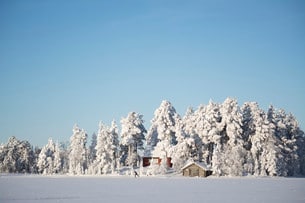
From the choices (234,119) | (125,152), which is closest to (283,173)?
(234,119)

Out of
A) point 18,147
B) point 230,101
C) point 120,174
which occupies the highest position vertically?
point 230,101

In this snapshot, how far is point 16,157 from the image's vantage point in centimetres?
11825

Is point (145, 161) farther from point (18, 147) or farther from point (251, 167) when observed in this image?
point (18, 147)

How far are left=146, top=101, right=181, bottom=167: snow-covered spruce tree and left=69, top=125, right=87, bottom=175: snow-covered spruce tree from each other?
15.7 meters

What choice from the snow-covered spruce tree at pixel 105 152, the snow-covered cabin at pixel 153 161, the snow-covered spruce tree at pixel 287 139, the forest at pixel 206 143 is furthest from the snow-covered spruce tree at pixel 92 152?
the snow-covered spruce tree at pixel 287 139

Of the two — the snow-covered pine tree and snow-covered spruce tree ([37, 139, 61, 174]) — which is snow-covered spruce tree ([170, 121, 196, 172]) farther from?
snow-covered spruce tree ([37, 139, 61, 174])

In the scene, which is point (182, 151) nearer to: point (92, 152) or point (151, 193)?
point (92, 152)

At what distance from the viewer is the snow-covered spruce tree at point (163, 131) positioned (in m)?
89.7

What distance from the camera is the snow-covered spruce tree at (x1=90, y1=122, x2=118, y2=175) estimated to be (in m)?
90.9

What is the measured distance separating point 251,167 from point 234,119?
36.8 feet

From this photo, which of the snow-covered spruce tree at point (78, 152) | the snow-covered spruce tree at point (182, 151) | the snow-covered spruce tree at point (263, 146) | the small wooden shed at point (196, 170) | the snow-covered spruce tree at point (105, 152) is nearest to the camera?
the snow-covered spruce tree at point (263, 146)

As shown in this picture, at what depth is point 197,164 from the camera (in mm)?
79000

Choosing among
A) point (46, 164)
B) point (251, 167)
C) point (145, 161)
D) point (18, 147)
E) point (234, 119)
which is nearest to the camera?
point (251, 167)

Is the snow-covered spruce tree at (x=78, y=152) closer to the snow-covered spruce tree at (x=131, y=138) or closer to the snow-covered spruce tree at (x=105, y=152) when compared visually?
the snow-covered spruce tree at (x=105, y=152)
